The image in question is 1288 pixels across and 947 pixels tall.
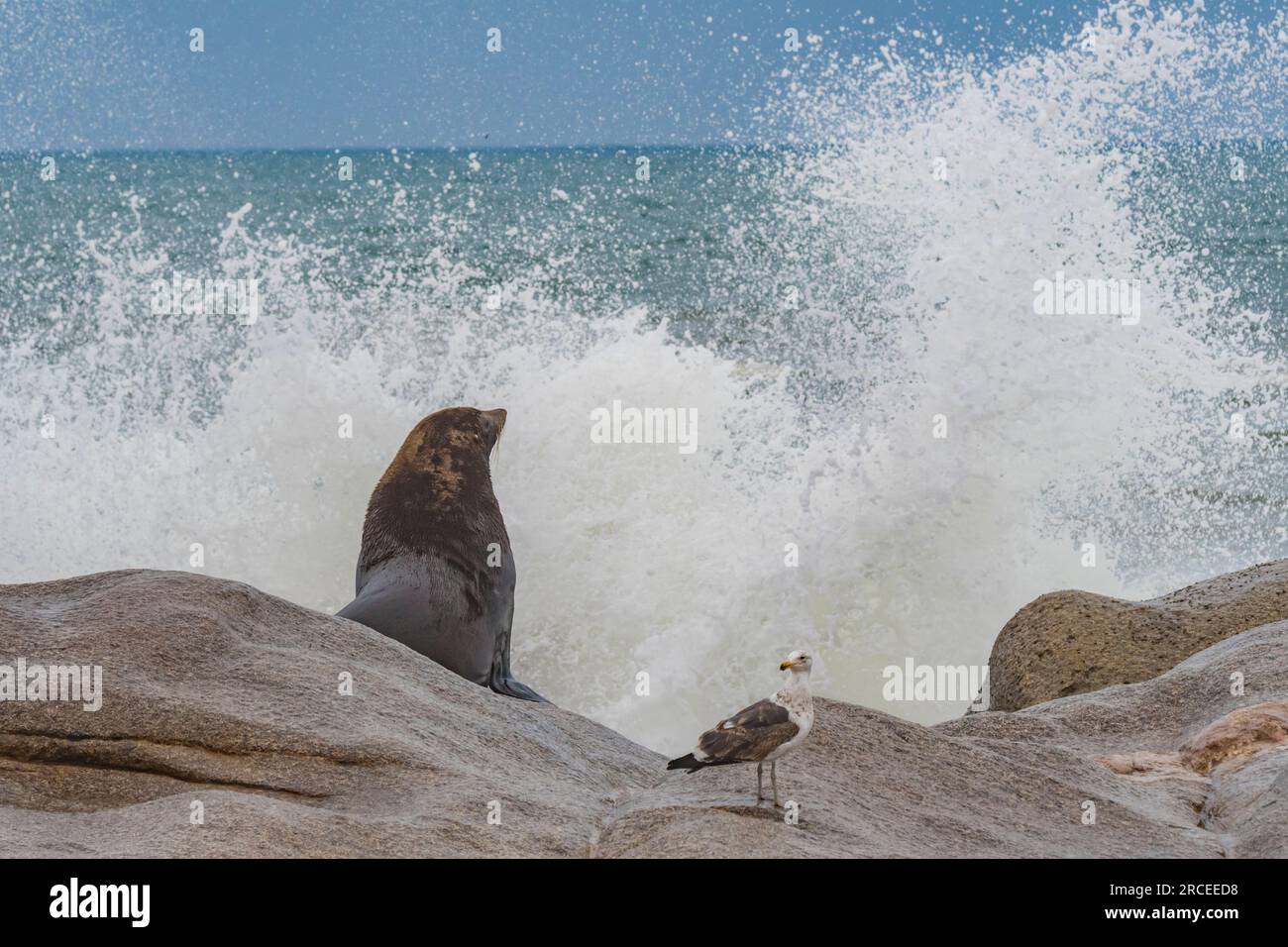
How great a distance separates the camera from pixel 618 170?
60.8 metres

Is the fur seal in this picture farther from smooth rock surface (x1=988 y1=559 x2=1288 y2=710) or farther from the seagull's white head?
the seagull's white head

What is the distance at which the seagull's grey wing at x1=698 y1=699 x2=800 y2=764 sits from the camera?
314cm

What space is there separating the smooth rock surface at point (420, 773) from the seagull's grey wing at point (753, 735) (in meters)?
0.16

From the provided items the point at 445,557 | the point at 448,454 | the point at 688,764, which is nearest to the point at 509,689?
the point at 445,557

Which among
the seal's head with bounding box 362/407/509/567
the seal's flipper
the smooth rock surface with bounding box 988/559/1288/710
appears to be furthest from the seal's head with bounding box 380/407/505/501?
the smooth rock surface with bounding box 988/559/1288/710

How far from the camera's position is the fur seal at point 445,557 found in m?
5.78

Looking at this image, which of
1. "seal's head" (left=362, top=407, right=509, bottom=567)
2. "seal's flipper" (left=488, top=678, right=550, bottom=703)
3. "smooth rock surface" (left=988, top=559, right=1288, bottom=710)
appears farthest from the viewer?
"smooth rock surface" (left=988, top=559, right=1288, bottom=710)

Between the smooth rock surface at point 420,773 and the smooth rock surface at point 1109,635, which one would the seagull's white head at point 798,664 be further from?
the smooth rock surface at point 1109,635

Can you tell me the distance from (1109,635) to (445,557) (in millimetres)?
2880

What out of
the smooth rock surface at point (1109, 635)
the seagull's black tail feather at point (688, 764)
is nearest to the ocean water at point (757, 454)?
the smooth rock surface at point (1109, 635)

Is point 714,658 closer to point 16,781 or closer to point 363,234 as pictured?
point 16,781

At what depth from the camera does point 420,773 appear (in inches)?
143

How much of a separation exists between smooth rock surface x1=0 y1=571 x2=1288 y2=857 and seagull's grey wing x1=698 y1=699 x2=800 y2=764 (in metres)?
0.16

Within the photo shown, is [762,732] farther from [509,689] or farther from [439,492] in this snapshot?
[439,492]
